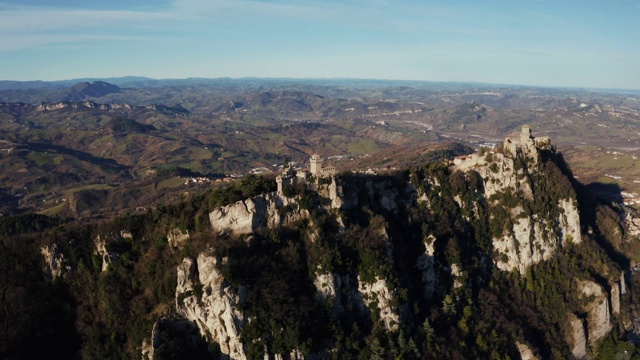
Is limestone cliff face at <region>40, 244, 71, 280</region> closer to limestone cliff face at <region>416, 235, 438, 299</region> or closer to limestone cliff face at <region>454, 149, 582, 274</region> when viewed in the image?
limestone cliff face at <region>416, 235, 438, 299</region>

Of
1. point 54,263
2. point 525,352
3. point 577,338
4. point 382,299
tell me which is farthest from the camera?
point 577,338

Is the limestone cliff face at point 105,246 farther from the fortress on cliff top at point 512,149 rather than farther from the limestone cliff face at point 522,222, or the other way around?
the limestone cliff face at point 522,222

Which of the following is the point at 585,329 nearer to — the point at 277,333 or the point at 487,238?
the point at 487,238

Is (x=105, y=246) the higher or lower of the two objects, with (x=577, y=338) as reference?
higher

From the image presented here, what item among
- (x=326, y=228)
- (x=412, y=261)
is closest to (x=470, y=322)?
(x=412, y=261)

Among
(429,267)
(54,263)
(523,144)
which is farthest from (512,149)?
(54,263)

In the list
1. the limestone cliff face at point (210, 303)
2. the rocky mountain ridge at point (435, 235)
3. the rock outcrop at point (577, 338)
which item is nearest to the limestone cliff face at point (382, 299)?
the rocky mountain ridge at point (435, 235)

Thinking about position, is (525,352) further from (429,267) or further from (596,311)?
(596,311)
